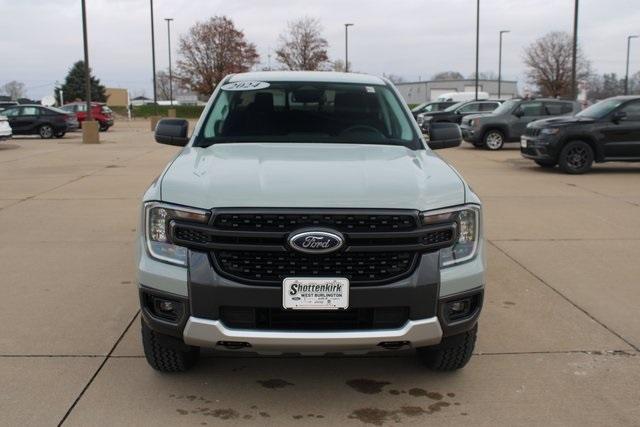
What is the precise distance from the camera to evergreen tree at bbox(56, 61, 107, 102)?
276ft

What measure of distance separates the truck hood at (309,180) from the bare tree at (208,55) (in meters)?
60.0

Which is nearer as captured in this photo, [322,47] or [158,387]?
[158,387]

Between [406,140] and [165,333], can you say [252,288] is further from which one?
[406,140]

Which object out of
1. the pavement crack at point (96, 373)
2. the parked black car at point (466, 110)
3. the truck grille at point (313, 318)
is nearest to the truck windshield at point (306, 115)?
the pavement crack at point (96, 373)

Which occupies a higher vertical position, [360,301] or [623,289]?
[360,301]

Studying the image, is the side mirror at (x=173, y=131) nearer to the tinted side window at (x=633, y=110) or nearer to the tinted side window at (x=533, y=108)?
the tinted side window at (x=633, y=110)

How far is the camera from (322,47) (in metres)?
59.4

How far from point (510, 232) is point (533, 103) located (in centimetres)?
1297

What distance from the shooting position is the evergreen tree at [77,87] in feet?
276

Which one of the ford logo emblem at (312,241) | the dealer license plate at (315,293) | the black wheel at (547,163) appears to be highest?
the ford logo emblem at (312,241)

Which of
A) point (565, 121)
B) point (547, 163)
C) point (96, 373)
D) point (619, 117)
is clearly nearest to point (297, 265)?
point (96, 373)

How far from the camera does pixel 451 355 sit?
3.79 metres

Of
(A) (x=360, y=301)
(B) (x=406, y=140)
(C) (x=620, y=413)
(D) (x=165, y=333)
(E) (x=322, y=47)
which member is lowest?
(C) (x=620, y=413)

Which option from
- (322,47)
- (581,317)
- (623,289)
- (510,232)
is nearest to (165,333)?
(581,317)
